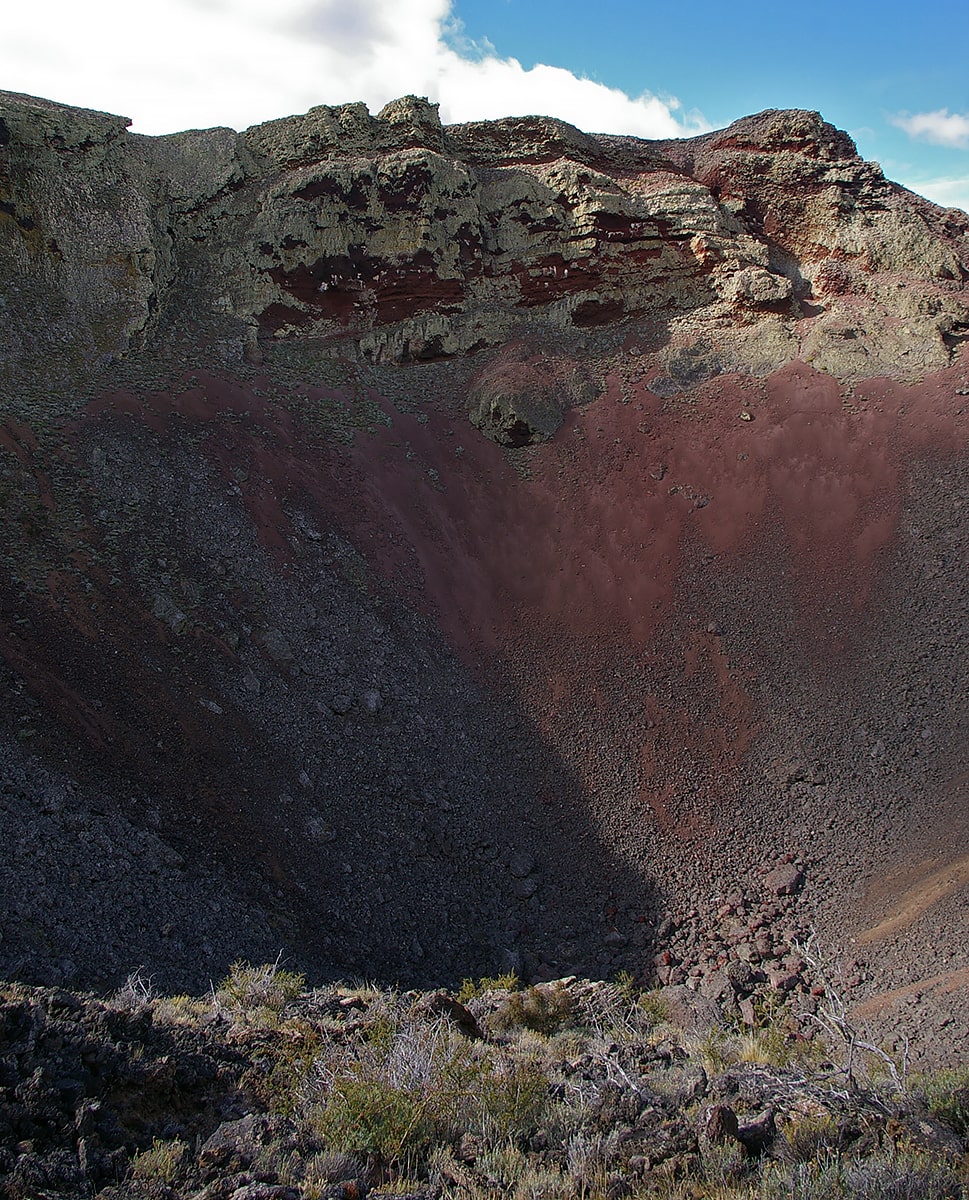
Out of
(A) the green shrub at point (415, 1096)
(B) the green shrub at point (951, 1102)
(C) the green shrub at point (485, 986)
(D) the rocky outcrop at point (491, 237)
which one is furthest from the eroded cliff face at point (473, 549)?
(B) the green shrub at point (951, 1102)

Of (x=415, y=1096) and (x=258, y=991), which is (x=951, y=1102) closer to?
(x=415, y=1096)

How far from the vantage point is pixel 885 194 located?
23422mm

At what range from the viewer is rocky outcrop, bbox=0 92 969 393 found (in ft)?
68.4

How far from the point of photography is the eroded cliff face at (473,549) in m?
12.2

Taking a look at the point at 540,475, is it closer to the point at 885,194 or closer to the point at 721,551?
the point at 721,551

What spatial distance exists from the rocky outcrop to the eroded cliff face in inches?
4.9

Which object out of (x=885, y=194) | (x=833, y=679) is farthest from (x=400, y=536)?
(x=885, y=194)

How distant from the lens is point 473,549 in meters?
19.5

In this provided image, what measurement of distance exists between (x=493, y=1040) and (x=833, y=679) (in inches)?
441

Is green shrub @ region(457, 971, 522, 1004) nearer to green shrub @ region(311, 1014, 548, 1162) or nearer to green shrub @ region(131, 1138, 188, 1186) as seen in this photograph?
green shrub @ region(311, 1014, 548, 1162)

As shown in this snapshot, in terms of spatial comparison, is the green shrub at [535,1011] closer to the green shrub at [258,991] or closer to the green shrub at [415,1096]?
the green shrub at [415,1096]

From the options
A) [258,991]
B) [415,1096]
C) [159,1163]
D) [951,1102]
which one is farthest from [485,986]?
[159,1163]

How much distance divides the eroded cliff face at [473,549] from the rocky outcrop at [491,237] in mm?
125

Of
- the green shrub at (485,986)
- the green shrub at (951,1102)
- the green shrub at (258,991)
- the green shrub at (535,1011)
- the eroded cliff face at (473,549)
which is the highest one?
the eroded cliff face at (473,549)
